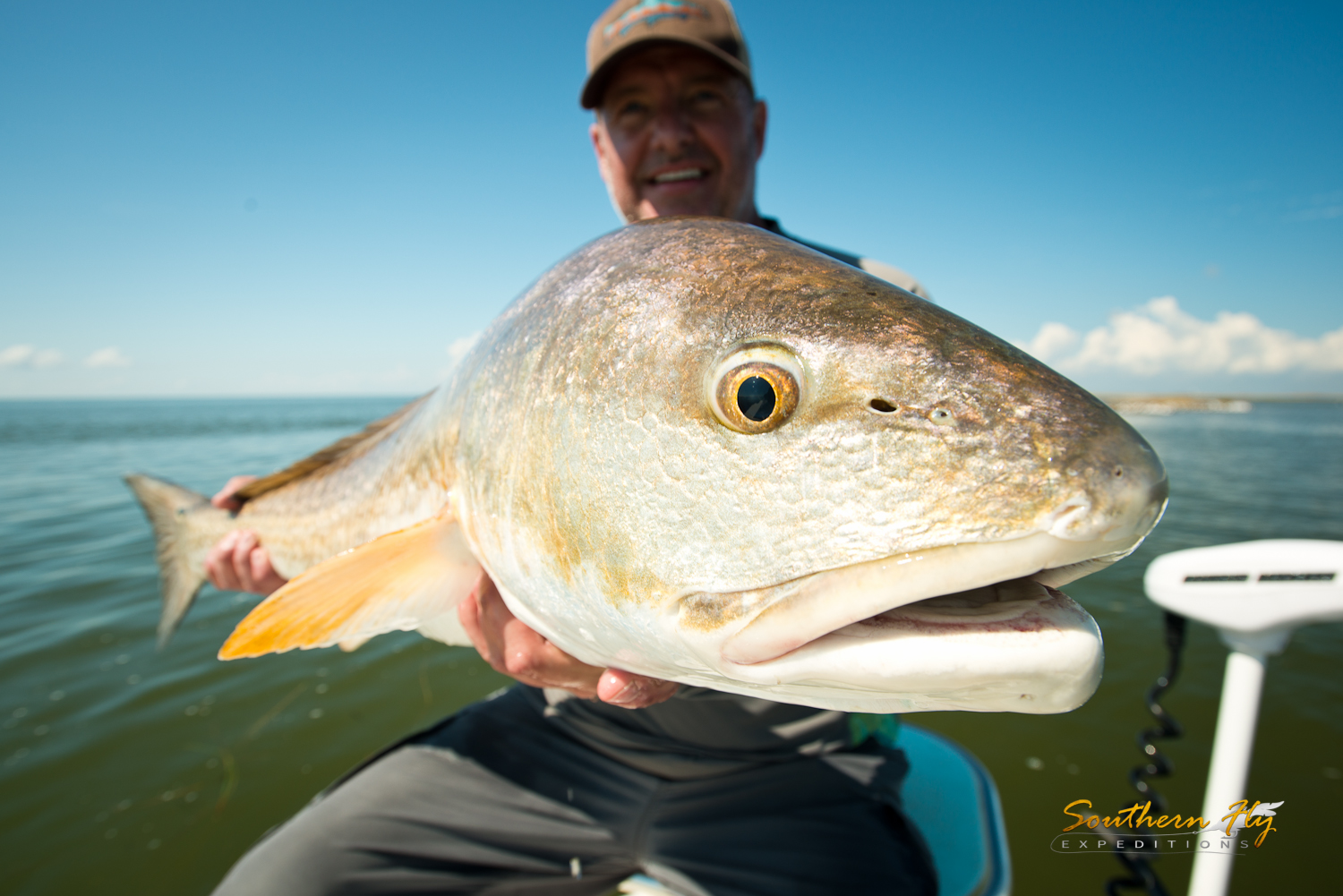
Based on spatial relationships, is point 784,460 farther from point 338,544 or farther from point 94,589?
point 94,589

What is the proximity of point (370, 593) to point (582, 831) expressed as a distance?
1359mm

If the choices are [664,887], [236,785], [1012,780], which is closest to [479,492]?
[664,887]

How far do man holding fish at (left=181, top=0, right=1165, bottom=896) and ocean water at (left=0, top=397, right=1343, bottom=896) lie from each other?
1.94 meters

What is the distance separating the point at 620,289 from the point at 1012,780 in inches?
178

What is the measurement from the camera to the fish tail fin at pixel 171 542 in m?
3.29

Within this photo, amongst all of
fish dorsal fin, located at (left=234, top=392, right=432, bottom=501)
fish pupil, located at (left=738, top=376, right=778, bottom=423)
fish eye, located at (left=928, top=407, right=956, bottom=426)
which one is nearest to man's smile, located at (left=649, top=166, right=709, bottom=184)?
fish dorsal fin, located at (left=234, top=392, right=432, bottom=501)

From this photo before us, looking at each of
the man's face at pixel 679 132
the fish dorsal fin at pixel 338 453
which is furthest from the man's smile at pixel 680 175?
the fish dorsal fin at pixel 338 453

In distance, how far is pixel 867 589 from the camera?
0.78 meters

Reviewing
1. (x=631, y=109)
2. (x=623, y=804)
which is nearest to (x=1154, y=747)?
(x=623, y=804)

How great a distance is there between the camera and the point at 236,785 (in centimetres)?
384

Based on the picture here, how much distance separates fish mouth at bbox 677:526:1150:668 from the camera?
74cm

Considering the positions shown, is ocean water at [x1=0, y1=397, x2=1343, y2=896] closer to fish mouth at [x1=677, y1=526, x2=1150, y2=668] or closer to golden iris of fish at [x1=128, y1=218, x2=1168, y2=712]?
golden iris of fish at [x1=128, y1=218, x2=1168, y2=712]

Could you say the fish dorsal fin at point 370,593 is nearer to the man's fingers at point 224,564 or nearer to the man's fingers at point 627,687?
the man's fingers at point 627,687

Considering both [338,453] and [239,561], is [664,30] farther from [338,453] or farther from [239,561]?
[239,561]
